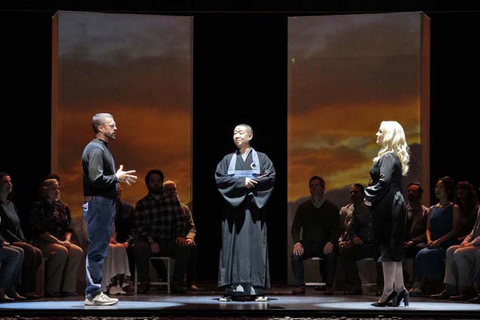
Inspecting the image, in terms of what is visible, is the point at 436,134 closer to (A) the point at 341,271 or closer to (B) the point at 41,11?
(A) the point at 341,271

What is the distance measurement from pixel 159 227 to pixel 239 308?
2742 millimetres

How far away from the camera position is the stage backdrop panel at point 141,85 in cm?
1038

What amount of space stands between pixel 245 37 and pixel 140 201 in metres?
2.94

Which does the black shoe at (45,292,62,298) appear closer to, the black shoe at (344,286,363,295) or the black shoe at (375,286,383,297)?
the black shoe at (344,286,363,295)

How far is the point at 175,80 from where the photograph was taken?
34.5 ft

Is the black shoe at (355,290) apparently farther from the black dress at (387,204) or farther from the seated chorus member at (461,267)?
the black dress at (387,204)

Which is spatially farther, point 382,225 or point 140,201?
point 140,201

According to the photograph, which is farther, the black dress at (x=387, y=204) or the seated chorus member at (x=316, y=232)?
the seated chorus member at (x=316, y=232)

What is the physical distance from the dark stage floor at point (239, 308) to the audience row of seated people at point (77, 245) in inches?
23.2

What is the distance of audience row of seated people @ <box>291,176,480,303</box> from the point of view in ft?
28.7

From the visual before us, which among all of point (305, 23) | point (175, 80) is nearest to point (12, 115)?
point (175, 80)

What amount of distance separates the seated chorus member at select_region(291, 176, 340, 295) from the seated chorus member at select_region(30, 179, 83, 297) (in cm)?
238

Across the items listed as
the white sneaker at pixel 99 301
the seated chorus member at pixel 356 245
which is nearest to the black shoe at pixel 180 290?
the seated chorus member at pixel 356 245

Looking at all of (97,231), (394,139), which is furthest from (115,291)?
(394,139)
